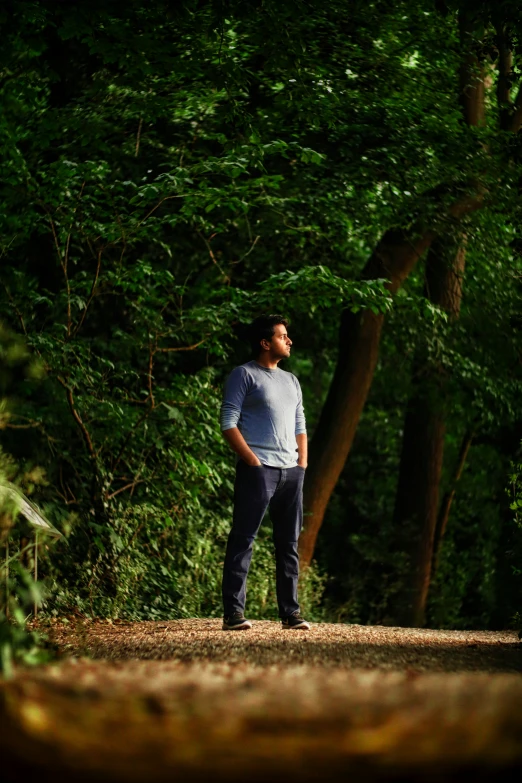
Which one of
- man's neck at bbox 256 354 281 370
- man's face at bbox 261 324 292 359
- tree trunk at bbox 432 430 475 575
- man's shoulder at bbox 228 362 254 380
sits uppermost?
man's face at bbox 261 324 292 359

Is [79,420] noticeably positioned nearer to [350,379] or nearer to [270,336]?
[270,336]

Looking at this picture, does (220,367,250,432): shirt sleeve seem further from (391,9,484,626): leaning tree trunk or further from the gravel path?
(391,9,484,626): leaning tree trunk

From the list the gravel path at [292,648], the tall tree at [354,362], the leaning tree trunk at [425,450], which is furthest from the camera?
the leaning tree trunk at [425,450]

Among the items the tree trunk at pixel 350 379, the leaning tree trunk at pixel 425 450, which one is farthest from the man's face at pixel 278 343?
the leaning tree trunk at pixel 425 450

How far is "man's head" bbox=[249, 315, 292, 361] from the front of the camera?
725 centimetres

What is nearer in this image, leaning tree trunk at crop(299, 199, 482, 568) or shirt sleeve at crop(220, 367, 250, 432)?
shirt sleeve at crop(220, 367, 250, 432)

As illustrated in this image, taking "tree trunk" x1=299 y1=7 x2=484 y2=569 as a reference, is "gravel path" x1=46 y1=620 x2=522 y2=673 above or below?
below

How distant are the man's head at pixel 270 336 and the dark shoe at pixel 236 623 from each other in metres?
1.77

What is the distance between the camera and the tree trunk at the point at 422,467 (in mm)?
14406

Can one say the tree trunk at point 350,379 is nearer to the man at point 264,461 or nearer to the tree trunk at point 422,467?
the tree trunk at point 422,467

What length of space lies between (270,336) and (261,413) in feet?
1.81

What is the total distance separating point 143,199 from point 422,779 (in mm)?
7681

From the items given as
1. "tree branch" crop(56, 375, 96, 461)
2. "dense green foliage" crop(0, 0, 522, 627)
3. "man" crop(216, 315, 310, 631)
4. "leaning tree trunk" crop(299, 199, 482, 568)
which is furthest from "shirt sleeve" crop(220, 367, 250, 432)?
"leaning tree trunk" crop(299, 199, 482, 568)

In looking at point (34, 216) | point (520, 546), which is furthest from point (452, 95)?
point (520, 546)
